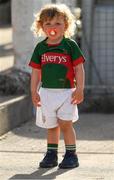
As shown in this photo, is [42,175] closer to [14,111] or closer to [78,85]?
[78,85]

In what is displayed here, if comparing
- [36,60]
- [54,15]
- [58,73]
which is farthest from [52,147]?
[54,15]

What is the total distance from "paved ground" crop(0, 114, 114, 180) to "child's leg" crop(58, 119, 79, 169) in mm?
74

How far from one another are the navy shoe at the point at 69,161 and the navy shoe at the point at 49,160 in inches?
2.9

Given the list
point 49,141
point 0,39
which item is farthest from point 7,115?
point 0,39

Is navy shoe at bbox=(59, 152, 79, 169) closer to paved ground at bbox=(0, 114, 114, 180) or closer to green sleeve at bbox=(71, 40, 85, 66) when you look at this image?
paved ground at bbox=(0, 114, 114, 180)

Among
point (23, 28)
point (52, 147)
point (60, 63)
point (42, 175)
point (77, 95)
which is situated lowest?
point (42, 175)

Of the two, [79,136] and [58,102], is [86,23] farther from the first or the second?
[58,102]

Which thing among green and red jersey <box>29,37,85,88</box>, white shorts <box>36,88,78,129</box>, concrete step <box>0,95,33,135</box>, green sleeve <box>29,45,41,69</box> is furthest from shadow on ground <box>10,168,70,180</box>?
concrete step <box>0,95,33,135</box>

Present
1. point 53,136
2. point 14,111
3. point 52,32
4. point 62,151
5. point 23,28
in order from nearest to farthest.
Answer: point 52,32 < point 53,136 < point 62,151 < point 14,111 < point 23,28

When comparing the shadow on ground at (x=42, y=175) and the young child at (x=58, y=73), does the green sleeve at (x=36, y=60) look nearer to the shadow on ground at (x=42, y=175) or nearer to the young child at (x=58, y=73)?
the young child at (x=58, y=73)

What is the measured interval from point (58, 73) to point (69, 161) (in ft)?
2.63

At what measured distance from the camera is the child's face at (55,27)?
20.9ft

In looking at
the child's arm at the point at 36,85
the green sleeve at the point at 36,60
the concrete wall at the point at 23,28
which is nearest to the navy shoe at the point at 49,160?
the child's arm at the point at 36,85

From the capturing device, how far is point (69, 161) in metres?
6.52
